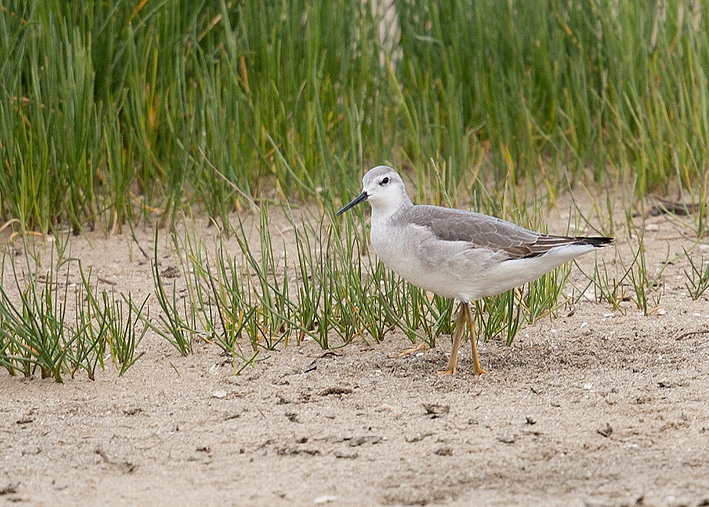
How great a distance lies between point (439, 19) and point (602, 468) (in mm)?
4794

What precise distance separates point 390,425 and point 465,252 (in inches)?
33.3

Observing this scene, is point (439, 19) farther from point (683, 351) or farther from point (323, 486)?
point (323, 486)

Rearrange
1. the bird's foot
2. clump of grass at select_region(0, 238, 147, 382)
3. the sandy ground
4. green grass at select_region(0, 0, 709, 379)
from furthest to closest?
green grass at select_region(0, 0, 709, 379)
the bird's foot
clump of grass at select_region(0, 238, 147, 382)
the sandy ground

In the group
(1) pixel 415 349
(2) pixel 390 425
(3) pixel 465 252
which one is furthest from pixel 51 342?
(3) pixel 465 252

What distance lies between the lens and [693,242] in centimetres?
594

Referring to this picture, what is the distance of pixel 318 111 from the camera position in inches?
239

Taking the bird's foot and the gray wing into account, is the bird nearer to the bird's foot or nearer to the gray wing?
the gray wing

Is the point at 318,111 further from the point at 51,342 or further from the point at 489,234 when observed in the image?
the point at 51,342

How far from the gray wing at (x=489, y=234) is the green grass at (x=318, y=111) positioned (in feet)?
3.26

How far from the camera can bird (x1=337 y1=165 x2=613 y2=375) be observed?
407cm

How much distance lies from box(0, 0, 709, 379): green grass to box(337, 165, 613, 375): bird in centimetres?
103

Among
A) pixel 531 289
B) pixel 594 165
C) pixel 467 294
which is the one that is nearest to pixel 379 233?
pixel 467 294

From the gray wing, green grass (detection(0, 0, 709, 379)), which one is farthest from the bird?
green grass (detection(0, 0, 709, 379))

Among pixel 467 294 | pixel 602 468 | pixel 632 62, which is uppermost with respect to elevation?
pixel 632 62
